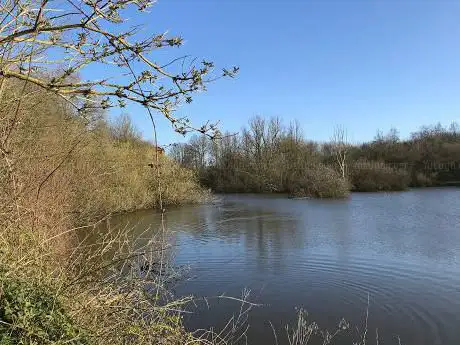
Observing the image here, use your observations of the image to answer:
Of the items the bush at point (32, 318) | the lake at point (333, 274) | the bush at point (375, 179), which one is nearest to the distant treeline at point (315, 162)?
the bush at point (375, 179)

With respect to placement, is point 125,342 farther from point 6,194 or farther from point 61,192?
point 61,192

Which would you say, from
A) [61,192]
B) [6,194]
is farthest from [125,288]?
[61,192]

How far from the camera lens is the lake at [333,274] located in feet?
26.1

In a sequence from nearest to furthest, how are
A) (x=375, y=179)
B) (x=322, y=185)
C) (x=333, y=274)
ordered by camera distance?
(x=333, y=274), (x=322, y=185), (x=375, y=179)

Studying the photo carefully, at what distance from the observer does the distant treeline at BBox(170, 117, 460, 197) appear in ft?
148

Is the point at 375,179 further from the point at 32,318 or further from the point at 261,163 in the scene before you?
the point at 32,318

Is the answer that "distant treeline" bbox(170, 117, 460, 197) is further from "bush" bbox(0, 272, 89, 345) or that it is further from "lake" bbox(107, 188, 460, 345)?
"bush" bbox(0, 272, 89, 345)

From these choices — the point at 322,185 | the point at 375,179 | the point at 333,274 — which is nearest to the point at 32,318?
the point at 333,274

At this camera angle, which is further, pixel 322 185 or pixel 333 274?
pixel 322 185

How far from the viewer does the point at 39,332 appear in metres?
3.15

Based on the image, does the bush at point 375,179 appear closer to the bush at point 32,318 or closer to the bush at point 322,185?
the bush at point 322,185

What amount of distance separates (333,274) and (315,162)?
38.4 meters

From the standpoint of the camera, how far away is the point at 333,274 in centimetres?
1105

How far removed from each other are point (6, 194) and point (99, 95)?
7.52 feet
